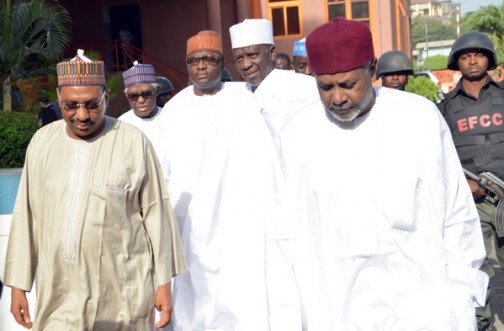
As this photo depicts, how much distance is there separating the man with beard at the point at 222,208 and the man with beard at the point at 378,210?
223 centimetres

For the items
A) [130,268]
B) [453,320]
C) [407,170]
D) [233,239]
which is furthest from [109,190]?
[233,239]

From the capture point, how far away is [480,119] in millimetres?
6492

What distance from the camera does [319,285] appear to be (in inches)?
161

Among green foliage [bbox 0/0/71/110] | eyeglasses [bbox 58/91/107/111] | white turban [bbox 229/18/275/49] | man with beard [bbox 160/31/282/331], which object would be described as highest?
green foliage [bbox 0/0/71/110]

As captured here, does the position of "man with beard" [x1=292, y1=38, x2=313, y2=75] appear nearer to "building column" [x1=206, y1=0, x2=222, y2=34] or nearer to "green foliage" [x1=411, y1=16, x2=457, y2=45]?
"building column" [x1=206, y1=0, x2=222, y2=34]

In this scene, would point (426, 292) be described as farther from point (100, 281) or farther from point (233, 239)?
point (233, 239)

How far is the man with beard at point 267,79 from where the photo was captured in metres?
6.98

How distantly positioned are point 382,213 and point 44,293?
1525 mm

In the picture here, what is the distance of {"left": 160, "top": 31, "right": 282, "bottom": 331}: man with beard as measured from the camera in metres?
6.35

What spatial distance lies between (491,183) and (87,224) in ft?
10.4

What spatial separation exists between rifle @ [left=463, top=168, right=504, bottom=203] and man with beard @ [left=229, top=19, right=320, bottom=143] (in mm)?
1256

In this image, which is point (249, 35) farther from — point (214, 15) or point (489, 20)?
point (489, 20)

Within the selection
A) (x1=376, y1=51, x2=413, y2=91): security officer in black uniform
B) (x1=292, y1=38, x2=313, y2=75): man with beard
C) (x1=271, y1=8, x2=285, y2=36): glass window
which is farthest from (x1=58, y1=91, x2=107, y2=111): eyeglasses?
(x1=271, y1=8, x2=285, y2=36): glass window

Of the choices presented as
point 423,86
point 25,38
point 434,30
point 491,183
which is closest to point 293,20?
point 423,86
